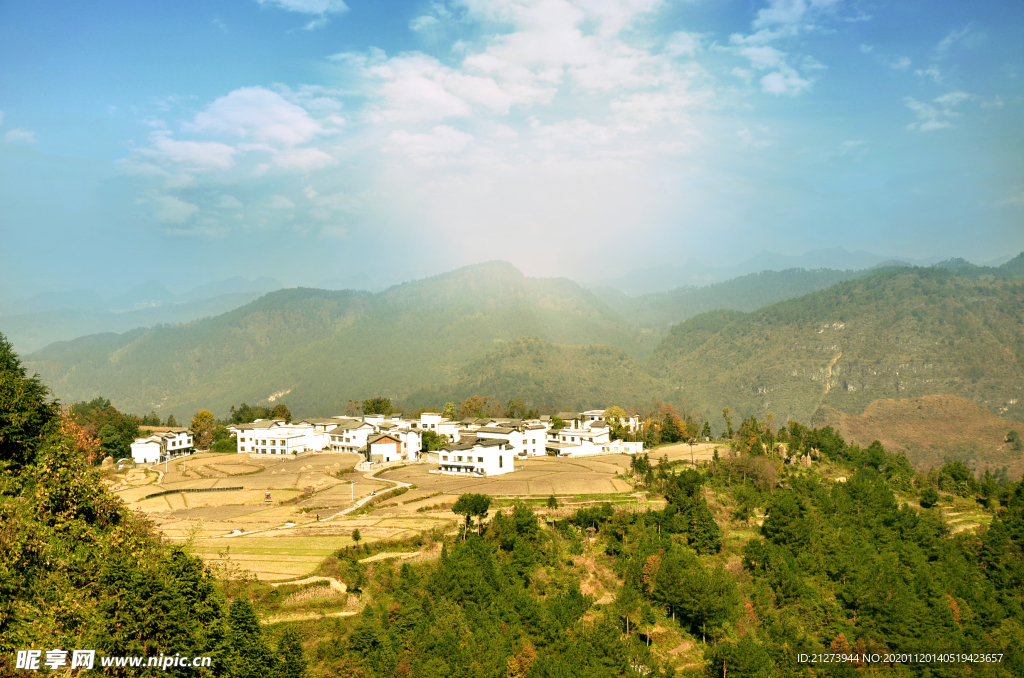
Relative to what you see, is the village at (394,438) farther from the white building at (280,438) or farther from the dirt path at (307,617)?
the dirt path at (307,617)

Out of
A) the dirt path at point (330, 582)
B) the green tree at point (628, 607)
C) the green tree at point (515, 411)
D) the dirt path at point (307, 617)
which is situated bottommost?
the green tree at point (628, 607)

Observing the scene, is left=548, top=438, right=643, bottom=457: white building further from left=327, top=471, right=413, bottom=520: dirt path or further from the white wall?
the white wall

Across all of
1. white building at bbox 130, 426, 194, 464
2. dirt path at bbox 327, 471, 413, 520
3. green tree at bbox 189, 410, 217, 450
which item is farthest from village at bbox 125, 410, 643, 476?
dirt path at bbox 327, 471, 413, 520

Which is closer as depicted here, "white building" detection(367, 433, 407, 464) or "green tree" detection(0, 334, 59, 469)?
"green tree" detection(0, 334, 59, 469)

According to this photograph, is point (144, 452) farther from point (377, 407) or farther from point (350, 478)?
point (377, 407)

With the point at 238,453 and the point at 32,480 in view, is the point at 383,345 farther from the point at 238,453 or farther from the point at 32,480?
the point at 32,480

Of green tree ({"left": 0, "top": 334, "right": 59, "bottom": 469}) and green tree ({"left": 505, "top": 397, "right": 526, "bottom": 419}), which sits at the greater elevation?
green tree ({"left": 0, "top": 334, "right": 59, "bottom": 469})

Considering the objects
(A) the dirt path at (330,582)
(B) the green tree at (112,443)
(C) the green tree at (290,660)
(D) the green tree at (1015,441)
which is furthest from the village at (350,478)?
(D) the green tree at (1015,441)

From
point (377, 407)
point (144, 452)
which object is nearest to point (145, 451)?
point (144, 452)
